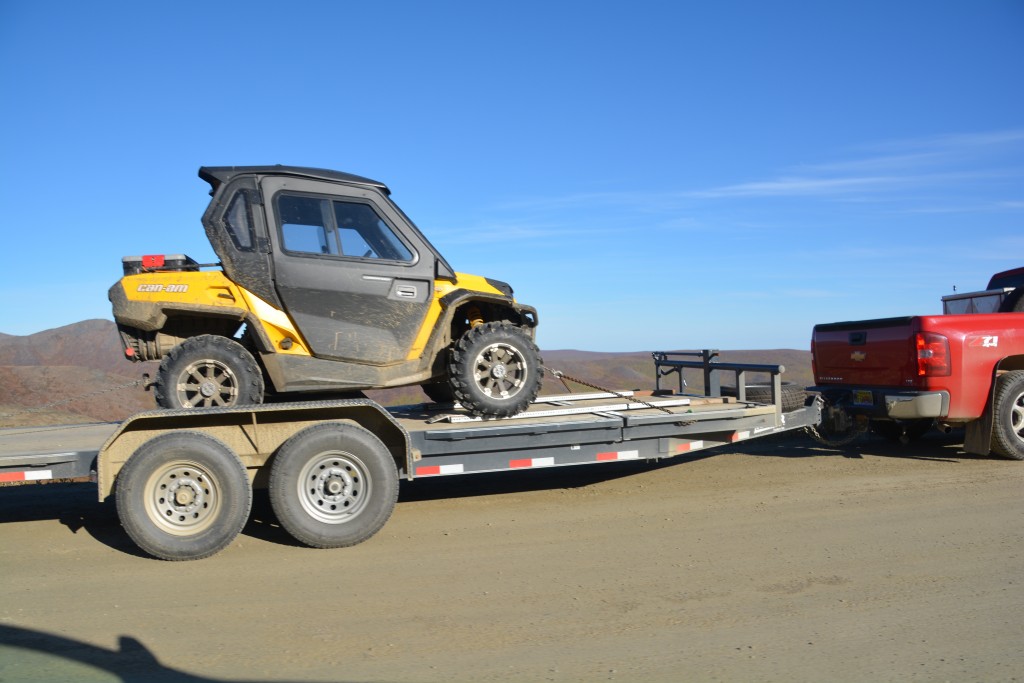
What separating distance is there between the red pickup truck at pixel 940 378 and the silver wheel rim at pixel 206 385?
6470mm

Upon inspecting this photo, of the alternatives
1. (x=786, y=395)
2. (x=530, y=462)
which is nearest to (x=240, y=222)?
(x=530, y=462)

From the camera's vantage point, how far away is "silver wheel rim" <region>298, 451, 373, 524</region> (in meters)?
6.38

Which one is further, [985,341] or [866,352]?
[866,352]

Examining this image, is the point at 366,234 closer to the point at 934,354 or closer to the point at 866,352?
the point at 866,352

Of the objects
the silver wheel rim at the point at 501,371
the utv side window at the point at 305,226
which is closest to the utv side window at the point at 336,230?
the utv side window at the point at 305,226

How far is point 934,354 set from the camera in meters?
8.49

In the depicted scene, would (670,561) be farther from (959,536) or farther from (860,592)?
(959,536)

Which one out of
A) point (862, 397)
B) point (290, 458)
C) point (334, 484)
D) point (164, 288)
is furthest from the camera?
→ point (862, 397)

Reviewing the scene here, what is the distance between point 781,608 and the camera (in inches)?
193

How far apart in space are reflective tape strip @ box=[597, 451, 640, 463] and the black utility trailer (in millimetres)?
12

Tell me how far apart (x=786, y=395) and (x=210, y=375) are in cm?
582

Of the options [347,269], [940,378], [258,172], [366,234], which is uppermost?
[258,172]

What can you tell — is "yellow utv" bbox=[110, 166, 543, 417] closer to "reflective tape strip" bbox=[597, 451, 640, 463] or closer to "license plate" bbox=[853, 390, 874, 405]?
"reflective tape strip" bbox=[597, 451, 640, 463]

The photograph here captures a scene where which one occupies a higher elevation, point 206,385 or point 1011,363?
point 206,385
